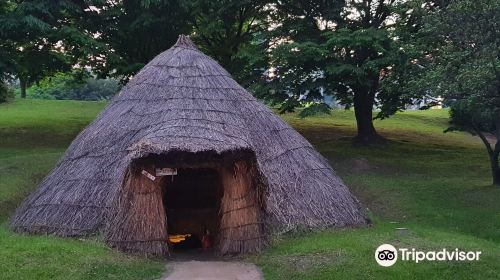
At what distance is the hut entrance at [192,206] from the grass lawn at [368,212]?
307 centimetres

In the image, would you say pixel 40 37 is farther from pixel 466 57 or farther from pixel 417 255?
pixel 417 255

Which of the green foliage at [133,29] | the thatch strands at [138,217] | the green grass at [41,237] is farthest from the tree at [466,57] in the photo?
the green foliage at [133,29]

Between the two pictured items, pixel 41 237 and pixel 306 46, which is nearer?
pixel 41 237

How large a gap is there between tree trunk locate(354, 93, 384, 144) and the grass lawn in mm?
680

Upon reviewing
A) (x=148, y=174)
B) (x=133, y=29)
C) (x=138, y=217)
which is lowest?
(x=138, y=217)

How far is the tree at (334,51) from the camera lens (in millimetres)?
19922

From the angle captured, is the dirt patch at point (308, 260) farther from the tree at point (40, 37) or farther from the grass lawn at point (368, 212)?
the tree at point (40, 37)

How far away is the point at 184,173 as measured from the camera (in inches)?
635

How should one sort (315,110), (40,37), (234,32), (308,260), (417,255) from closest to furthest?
(417,255)
(308,260)
(315,110)
(40,37)
(234,32)

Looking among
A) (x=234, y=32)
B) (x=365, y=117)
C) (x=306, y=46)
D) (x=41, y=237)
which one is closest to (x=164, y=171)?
(x=41, y=237)

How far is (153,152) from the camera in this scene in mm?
11367

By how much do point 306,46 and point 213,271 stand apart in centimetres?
1113

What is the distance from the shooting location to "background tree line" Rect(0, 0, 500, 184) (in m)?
15.8

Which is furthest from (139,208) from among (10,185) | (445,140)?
(445,140)
